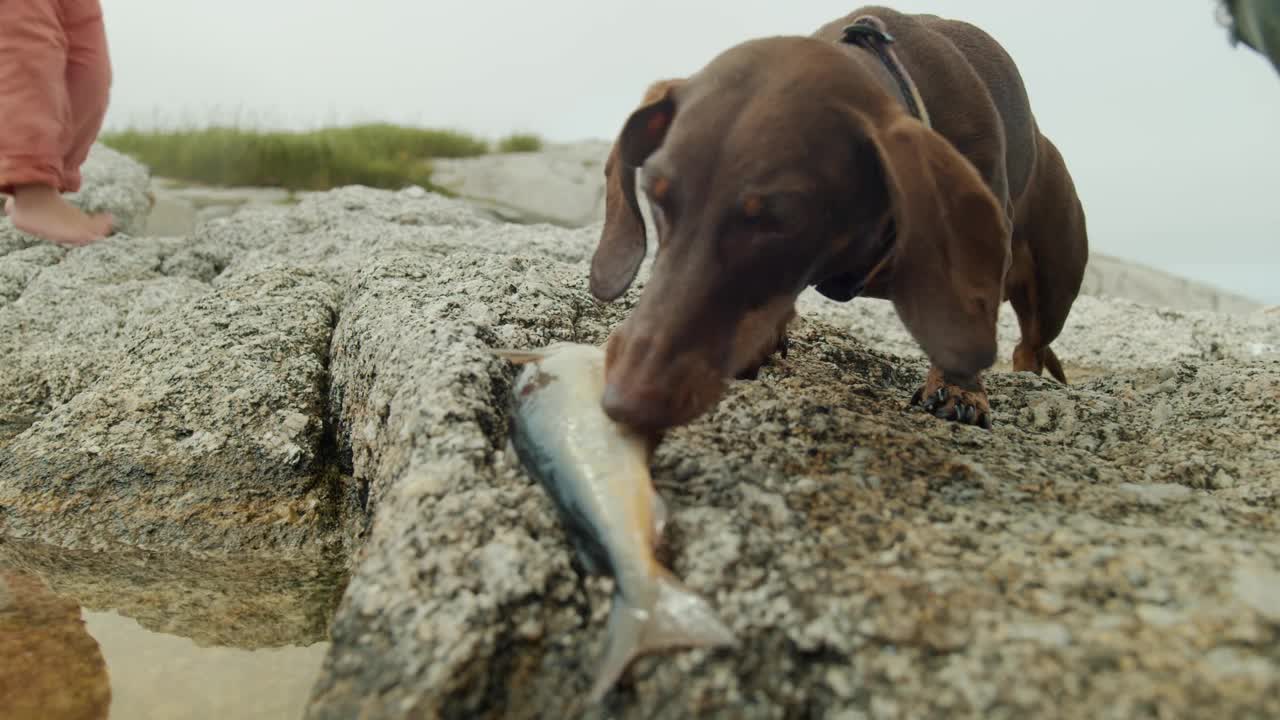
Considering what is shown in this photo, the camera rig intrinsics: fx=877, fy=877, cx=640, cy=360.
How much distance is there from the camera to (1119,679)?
3.45ft

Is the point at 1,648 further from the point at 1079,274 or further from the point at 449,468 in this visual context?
the point at 1079,274

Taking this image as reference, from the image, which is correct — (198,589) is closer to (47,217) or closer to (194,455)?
(194,455)

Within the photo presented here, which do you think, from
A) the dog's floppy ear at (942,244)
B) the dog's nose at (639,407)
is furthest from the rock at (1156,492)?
the dog's nose at (639,407)

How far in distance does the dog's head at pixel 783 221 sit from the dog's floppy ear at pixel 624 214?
0.32 metres

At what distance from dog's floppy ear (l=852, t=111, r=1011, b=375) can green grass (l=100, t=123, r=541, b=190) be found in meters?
8.88

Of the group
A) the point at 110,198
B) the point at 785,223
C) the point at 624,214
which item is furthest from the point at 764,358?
the point at 110,198

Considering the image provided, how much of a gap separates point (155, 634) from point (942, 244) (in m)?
1.83

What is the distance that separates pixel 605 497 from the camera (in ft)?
4.33

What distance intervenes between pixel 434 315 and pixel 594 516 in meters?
1.05

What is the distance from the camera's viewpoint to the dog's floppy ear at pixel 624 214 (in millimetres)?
2016

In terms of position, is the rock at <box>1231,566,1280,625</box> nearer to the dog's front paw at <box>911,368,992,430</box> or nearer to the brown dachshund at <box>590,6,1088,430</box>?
the brown dachshund at <box>590,6,1088,430</box>

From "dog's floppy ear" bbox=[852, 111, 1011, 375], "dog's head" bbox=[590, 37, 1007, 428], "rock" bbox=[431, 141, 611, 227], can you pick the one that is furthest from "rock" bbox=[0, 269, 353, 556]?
"rock" bbox=[431, 141, 611, 227]

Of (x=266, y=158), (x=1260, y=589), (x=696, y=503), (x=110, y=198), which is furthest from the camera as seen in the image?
(x=266, y=158)

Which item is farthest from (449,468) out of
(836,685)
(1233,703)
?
(1233,703)
